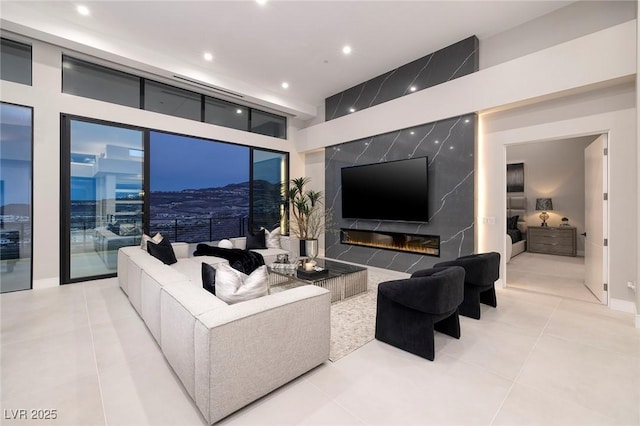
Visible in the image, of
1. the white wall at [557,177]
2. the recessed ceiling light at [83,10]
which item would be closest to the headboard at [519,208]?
the white wall at [557,177]

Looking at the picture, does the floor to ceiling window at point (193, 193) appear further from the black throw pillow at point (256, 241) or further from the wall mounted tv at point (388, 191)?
the wall mounted tv at point (388, 191)

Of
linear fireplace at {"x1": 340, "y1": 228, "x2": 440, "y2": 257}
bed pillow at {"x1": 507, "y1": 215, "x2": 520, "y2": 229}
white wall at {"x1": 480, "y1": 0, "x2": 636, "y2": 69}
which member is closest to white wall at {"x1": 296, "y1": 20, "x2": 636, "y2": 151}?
white wall at {"x1": 480, "y1": 0, "x2": 636, "y2": 69}

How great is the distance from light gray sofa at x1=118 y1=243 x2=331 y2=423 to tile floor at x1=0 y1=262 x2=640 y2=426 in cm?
15

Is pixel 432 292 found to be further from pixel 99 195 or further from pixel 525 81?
pixel 99 195

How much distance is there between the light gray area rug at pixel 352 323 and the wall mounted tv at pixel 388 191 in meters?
1.77

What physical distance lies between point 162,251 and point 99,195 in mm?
1840

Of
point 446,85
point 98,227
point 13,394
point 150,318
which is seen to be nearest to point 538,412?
point 150,318

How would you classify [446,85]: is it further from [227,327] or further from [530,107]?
[227,327]

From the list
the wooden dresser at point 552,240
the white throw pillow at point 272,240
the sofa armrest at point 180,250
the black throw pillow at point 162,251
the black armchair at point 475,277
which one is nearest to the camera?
the black armchair at point 475,277

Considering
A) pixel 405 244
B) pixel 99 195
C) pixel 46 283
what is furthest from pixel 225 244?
pixel 405 244

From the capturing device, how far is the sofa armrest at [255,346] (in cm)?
164

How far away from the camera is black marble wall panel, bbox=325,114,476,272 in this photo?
4.61m

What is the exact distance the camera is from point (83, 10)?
3811 millimetres

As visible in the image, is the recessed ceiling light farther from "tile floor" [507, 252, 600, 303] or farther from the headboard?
the headboard
